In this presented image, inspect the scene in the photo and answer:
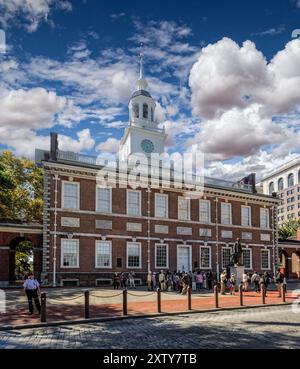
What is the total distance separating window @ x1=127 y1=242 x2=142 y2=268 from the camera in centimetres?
3147

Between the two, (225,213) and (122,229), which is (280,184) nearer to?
(225,213)

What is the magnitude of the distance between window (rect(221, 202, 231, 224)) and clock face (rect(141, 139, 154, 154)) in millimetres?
13648

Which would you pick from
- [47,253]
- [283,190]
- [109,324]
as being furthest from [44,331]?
[283,190]

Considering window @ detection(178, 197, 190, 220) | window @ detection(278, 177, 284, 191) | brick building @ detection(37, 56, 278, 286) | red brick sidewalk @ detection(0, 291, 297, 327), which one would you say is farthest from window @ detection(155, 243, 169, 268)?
window @ detection(278, 177, 284, 191)

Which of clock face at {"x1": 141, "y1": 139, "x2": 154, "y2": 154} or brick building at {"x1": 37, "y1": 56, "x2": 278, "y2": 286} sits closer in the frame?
brick building at {"x1": 37, "y1": 56, "x2": 278, "y2": 286}

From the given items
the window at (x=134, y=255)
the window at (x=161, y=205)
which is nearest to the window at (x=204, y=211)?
the window at (x=161, y=205)

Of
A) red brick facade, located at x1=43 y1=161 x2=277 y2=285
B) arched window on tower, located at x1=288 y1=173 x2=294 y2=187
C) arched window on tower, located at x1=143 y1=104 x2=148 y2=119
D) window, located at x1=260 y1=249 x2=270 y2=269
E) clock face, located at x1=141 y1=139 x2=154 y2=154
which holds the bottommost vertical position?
window, located at x1=260 y1=249 x2=270 y2=269

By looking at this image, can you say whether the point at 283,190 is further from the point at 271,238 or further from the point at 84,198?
the point at 84,198

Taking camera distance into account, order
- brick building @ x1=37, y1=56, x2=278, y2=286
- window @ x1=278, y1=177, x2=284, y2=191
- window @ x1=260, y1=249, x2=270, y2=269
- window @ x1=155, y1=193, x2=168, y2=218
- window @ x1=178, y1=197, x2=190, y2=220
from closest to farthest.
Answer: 1. brick building @ x1=37, y1=56, x2=278, y2=286
2. window @ x1=155, y1=193, x2=168, y2=218
3. window @ x1=178, y1=197, x2=190, y2=220
4. window @ x1=260, y1=249, x2=270, y2=269
5. window @ x1=278, y1=177, x2=284, y2=191

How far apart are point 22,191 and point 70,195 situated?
1580 centimetres

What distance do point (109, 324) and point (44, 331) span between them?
2.32 metres

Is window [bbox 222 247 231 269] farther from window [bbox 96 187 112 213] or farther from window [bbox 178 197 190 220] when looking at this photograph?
window [bbox 96 187 112 213]

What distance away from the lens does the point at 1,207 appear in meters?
39.4

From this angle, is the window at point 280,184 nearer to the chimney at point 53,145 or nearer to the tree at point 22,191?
the tree at point 22,191
